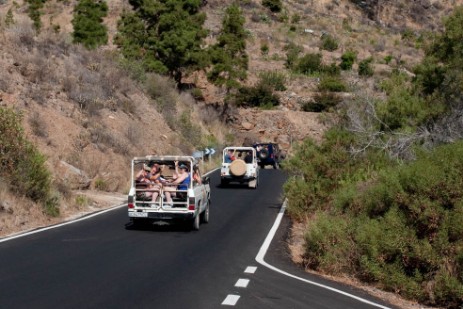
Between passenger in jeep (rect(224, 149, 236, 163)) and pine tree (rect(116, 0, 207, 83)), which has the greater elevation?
pine tree (rect(116, 0, 207, 83))

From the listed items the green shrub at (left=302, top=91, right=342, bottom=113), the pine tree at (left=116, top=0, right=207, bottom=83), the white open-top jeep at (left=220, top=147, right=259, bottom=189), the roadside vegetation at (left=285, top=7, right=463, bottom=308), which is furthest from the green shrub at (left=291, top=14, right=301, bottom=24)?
the roadside vegetation at (left=285, top=7, right=463, bottom=308)

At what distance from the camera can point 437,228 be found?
12.2 m

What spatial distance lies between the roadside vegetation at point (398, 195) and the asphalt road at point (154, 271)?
1112mm

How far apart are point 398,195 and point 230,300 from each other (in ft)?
15.1

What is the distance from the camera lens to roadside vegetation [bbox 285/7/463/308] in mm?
12000

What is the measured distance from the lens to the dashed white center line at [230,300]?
9688 millimetres

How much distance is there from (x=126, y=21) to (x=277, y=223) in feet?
124

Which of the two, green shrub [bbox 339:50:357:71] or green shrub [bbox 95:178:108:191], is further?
green shrub [bbox 339:50:357:71]

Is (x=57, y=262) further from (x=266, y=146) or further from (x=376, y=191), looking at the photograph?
(x=266, y=146)

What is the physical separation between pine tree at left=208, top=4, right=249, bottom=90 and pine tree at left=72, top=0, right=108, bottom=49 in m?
10.4

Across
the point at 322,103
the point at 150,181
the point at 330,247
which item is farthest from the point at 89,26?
the point at 330,247

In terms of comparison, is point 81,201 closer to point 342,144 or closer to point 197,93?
point 342,144

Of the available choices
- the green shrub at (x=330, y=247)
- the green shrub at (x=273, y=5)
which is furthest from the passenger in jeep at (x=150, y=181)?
the green shrub at (x=273, y=5)

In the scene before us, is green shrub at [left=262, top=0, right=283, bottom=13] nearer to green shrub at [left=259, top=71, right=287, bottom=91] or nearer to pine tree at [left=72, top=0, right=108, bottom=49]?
green shrub at [left=259, top=71, right=287, bottom=91]
